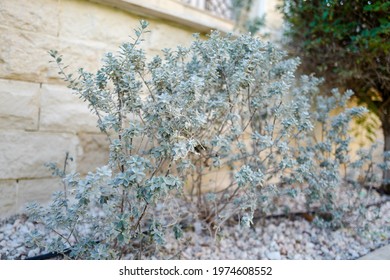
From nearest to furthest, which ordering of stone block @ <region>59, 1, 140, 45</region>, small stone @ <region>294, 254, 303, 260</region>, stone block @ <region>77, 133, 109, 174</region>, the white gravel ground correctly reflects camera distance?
the white gravel ground → small stone @ <region>294, 254, 303, 260</region> → stone block @ <region>59, 1, 140, 45</region> → stone block @ <region>77, 133, 109, 174</region>

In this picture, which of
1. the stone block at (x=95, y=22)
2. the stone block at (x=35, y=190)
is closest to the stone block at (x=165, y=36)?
the stone block at (x=95, y=22)

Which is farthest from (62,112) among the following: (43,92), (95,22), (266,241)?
(266,241)

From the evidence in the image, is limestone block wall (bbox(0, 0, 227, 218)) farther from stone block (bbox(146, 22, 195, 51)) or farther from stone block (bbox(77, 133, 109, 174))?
stone block (bbox(146, 22, 195, 51))

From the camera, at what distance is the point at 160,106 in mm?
1417

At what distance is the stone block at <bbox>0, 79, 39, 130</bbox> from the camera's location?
2.12 meters

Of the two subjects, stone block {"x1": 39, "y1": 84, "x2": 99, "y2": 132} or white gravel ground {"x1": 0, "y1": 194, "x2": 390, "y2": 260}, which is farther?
stone block {"x1": 39, "y1": 84, "x2": 99, "y2": 132}

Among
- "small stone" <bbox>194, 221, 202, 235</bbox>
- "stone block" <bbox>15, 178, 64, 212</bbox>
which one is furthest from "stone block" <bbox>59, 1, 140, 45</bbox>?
"small stone" <bbox>194, 221, 202, 235</bbox>

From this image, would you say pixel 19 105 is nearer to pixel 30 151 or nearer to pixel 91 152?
pixel 30 151

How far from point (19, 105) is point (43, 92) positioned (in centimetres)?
18

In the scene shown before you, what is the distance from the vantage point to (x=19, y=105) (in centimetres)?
217

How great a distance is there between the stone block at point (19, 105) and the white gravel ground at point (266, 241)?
62 centimetres

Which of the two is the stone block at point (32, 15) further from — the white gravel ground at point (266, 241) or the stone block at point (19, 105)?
the white gravel ground at point (266, 241)

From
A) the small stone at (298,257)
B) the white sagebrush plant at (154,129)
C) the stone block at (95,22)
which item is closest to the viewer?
the white sagebrush plant at (154,129)

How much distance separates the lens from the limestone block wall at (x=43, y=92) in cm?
213
